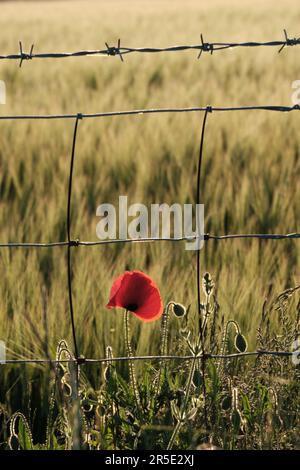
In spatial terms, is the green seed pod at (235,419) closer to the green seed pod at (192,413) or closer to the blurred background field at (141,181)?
the green seed pod at (192,413)

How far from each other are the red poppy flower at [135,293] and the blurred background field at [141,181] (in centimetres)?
15

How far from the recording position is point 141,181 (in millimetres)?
2830

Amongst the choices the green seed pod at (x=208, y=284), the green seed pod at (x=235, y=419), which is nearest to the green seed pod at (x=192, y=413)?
the green seed pod at (x=235, y=419)

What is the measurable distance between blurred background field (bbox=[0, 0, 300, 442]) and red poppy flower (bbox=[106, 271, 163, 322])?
0.48 ft

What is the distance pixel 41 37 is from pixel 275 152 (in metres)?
6.00

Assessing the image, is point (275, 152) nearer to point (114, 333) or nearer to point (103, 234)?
point (103, 234)

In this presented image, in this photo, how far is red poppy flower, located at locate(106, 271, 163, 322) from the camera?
4.39ft

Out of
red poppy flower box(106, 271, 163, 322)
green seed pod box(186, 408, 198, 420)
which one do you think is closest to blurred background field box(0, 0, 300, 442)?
red poppy flower box(106, 271, 163, 322)

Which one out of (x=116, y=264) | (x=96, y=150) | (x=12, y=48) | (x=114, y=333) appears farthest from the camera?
(x=12, y=48)

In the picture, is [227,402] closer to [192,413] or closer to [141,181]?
[192,413]

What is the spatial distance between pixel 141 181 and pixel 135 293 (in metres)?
1.51

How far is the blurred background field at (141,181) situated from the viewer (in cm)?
173

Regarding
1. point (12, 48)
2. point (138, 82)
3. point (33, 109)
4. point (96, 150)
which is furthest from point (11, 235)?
point (12, 48)

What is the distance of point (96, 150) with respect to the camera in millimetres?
3225
